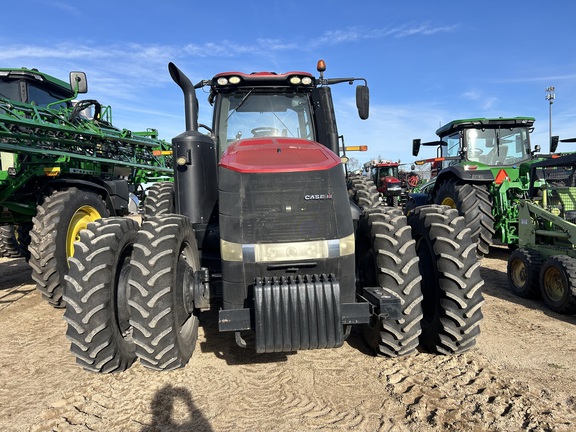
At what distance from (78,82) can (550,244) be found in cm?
690

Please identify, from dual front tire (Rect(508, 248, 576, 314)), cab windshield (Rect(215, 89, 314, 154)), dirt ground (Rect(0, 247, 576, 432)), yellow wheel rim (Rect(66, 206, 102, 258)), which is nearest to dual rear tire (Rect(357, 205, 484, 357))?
dirt ground (Rect(0, 247, 576, 432))

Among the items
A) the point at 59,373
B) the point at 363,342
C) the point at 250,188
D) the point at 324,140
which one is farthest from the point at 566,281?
the point at 59,373

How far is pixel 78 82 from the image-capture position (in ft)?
18.1

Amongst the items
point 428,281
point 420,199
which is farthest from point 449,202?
point 428,281

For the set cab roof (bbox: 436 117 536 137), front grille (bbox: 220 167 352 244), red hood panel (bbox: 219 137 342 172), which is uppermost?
cab roof (bbox: 436 117 536 137)

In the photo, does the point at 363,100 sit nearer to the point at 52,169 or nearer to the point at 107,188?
the point at 52,169

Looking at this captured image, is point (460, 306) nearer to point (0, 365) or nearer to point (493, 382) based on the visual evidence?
point (493, 382)

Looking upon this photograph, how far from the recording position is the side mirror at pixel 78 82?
5.50 meters

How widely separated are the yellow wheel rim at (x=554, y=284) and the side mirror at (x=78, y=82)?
6.55 metres

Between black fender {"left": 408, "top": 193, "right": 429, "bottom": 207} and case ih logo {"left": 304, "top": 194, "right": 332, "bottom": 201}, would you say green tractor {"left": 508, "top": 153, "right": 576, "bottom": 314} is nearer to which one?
case ih logo {"left": 304, "top": 194, "right": 332, "bottom": 201}

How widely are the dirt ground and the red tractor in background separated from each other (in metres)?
11.9

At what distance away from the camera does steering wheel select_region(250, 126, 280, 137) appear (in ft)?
14.4

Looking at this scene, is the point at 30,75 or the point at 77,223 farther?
the point at 30,75

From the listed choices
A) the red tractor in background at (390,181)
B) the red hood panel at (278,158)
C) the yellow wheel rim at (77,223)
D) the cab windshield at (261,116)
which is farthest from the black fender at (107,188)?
the red tractor in background at (390,181)
